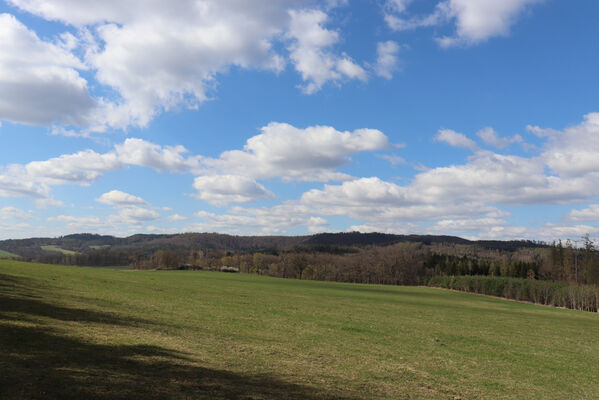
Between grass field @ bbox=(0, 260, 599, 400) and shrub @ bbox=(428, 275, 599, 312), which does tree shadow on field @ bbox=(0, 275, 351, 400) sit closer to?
grass field @ bbox=(0, 260, 599, 400)

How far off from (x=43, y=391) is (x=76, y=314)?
12.3m

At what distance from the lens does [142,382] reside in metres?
10.5

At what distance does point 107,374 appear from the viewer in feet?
35.4

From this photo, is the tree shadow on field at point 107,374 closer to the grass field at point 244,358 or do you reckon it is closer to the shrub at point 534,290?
the grass field at point 244,358

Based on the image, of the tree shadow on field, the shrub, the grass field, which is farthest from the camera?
the shrub

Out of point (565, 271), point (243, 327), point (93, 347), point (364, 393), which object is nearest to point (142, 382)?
point (93, 347)

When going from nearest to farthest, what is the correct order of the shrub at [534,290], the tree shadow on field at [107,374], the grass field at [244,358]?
the tree shadow on field at [107,374], the grass field at [244,358], the shrub at [534,290]

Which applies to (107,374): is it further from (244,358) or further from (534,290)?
(534,290)

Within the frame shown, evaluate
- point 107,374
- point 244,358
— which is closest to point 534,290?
point 244,358

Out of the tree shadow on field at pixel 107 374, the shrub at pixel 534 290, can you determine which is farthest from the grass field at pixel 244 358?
the shrub at pixel 534 290

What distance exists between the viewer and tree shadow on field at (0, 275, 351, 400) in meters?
9.41

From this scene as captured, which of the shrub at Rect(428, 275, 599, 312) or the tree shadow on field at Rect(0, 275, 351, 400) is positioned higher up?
the tree shadow on field at Rect(0, 275, 351, 400)

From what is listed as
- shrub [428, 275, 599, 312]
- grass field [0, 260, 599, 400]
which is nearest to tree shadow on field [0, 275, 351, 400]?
grass field [0, 260, 599, 400]

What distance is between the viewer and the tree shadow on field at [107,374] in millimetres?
9414
